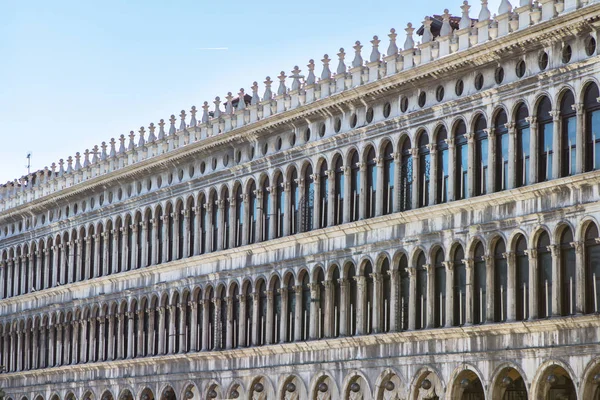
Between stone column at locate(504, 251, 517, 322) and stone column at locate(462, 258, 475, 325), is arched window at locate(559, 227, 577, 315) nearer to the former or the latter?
stone column at locate(504, 251, 517, 322)

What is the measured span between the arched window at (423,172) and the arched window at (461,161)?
153 cm

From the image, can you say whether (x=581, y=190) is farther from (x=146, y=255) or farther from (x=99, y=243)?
(x=99, y=243)

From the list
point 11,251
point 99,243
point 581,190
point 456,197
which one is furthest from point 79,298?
point 581,190

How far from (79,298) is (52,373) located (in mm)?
3886

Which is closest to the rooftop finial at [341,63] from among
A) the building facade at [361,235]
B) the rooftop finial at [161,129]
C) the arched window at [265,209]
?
the building facade at [361,235]

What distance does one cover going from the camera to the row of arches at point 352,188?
4016 cm

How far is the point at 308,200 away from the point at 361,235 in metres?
4.01

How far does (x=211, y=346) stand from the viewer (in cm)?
5653

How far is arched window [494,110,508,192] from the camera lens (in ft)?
137

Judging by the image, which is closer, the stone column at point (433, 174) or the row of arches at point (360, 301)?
the row of arches at point (360, 301)

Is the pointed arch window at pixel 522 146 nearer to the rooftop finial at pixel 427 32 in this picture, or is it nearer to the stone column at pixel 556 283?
the stone column at pixel 556 283

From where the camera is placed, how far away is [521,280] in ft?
134

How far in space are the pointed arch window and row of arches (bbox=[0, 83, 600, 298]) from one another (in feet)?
0.08

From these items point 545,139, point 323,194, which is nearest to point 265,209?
point 323,194
